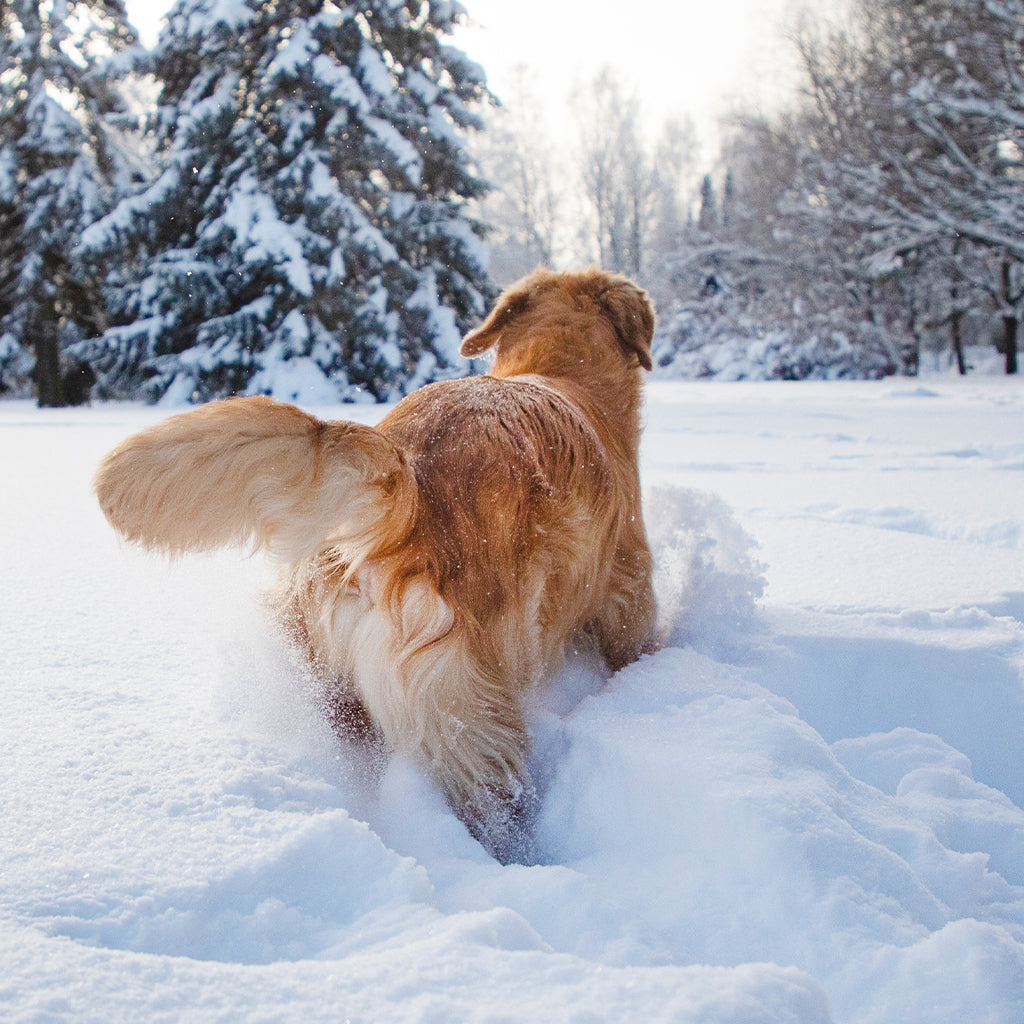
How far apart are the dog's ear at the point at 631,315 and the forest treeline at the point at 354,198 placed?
31.4 ft

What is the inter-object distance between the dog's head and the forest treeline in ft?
30.8

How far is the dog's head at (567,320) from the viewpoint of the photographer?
2748mm

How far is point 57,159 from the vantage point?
Result: 15.8 metres

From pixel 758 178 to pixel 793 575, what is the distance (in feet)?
89.2

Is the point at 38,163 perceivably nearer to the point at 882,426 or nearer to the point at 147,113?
the point at 147,113

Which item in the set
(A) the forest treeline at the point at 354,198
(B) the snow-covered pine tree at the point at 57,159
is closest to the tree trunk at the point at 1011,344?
(A) the forest treeline at the point at 354,198

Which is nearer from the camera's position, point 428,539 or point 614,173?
point 428,539

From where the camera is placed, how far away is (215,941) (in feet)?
3.18

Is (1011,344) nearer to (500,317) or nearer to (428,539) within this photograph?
(500,317)

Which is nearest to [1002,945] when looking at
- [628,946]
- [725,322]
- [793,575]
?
[628,946]

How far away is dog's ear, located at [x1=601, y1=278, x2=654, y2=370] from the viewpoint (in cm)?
284

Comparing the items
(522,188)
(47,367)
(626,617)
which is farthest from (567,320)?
(522,188)

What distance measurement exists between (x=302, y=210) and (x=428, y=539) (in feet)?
41.0

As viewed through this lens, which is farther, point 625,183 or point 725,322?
point 625,183
